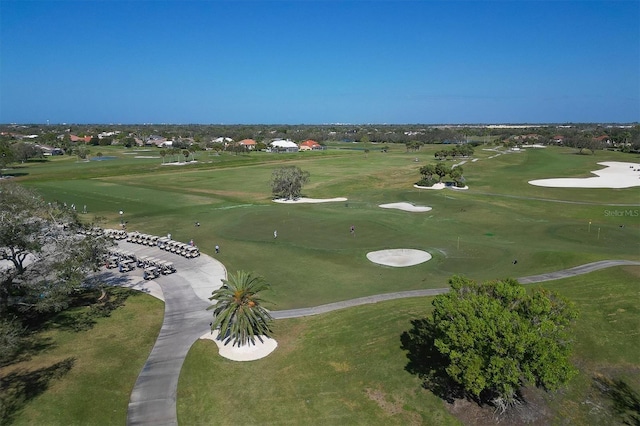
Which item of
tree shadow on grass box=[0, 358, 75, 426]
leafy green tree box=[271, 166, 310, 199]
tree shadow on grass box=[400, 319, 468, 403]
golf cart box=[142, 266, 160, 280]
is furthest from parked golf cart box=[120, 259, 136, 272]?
leafy green tree box=[271, 166, 310, 199]

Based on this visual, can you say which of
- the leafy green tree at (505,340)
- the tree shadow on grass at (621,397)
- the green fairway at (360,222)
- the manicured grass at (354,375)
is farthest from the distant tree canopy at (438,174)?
the leafy green tree at (505,340)

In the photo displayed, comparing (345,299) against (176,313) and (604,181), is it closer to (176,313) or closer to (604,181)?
(176,313)

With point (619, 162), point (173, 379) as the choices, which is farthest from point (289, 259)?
point (619, 162)

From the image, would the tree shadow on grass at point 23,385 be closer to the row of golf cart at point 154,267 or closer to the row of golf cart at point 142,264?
the row of golf cart at point 154,267

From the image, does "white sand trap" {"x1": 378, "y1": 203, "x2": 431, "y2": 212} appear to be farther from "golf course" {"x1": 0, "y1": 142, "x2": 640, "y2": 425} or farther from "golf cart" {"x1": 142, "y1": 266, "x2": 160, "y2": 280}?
"golf cart" {"x1": 142, "y1": 266, "x2": 160, "y2": 280}

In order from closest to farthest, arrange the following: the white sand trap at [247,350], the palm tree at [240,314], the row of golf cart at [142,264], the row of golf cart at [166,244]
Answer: the white sand trap at [247,350], the palm tree at [240,314], the row of golf cart at [142,264], the row of golf cart at [166,244]

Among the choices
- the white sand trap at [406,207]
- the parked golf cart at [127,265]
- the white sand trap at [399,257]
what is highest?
the white sand trap at [406,207]
